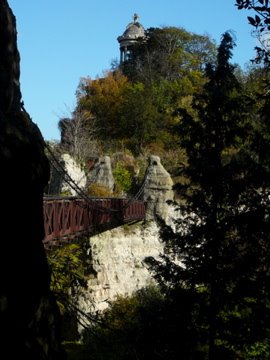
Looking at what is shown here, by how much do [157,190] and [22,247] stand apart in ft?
71.0

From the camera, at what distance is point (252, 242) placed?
32.2 feet

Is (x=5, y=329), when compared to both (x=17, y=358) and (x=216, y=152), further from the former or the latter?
(x=216, y=152)

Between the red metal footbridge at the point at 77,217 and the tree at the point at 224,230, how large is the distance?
127 inches

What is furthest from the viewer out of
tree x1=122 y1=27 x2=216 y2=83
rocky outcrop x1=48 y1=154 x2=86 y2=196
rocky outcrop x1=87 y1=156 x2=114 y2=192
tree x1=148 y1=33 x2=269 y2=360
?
tree x1=122 y1=27 x2=216 y2=83

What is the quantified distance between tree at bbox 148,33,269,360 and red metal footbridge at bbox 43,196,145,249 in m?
3.23

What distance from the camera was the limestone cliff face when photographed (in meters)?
19.8

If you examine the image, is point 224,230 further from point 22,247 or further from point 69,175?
point 69,175

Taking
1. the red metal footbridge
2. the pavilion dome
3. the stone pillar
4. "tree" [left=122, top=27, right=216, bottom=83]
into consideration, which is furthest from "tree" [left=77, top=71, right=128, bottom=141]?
the stone pillar

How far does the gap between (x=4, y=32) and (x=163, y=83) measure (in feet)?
117

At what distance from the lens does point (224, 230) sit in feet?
33.8

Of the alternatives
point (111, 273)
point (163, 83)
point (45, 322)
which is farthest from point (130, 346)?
point (163, 83)

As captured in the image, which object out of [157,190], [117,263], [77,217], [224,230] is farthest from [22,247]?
[157,190]

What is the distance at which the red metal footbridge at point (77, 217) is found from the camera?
13125 millimetres

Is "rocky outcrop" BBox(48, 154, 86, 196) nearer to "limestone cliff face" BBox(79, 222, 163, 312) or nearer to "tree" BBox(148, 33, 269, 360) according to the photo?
"limestone cliff face" BBox(79, 222, 163, 312)
